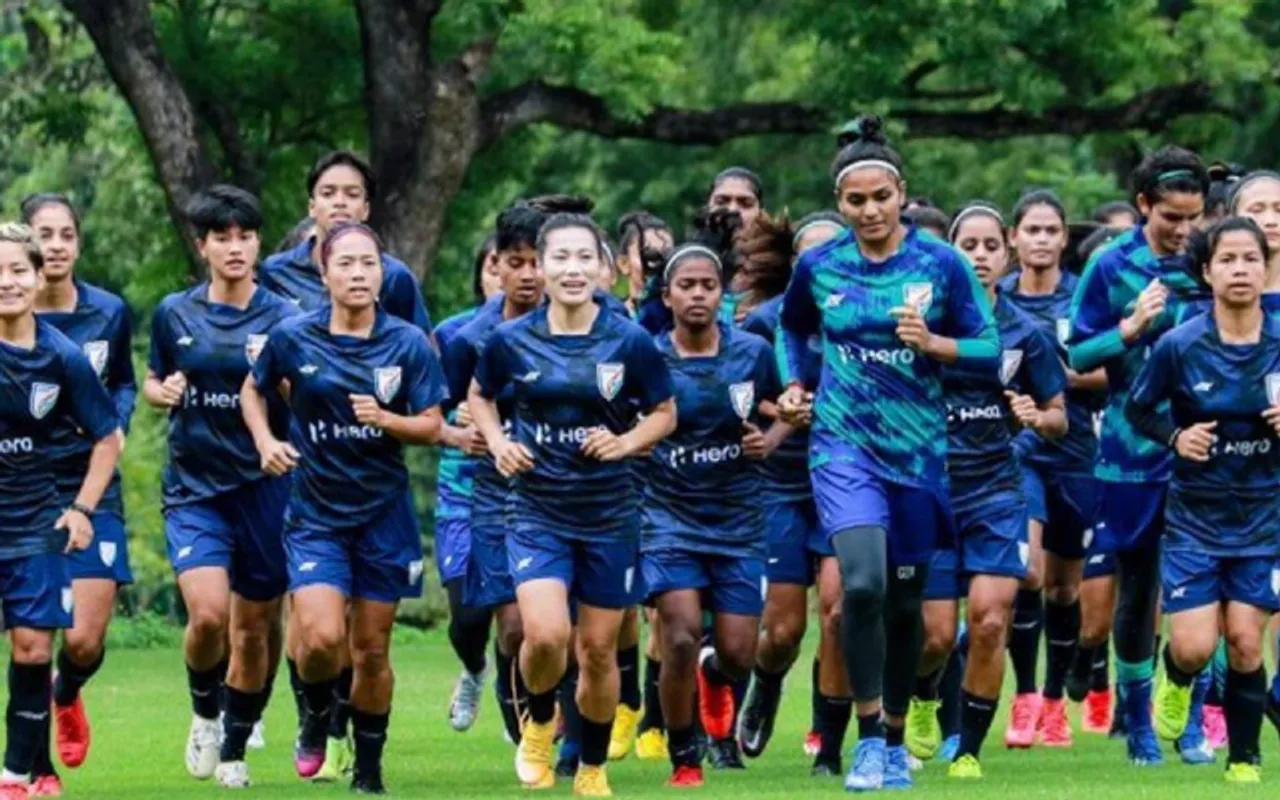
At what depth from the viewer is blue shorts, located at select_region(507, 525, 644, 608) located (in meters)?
14.9

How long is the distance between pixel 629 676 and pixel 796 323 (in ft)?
9.97

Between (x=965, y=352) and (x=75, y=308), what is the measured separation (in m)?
4.36

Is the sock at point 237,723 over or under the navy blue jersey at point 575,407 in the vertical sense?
under

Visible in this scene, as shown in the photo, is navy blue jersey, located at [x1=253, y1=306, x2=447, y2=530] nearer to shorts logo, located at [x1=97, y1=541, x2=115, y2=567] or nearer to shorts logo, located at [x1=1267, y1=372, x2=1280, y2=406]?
shorts logo, located at [x1=97, y1=541, x2=115, y2=567]

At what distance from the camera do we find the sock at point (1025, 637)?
18.3m

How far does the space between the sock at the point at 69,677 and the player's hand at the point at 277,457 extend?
1955mm

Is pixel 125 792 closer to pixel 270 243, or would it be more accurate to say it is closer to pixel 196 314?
pixel 196 314

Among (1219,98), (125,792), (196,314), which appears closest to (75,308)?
(196,314)

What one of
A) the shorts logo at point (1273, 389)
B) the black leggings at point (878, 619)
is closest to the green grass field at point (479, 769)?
the black leggings at point (878, 619)

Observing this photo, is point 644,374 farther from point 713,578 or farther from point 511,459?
point 713,578

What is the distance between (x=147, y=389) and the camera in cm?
1605

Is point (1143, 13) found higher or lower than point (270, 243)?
higher

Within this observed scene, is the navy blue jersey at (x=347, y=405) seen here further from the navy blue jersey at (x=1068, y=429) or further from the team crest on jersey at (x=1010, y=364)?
the navy blue jersey at (x=1068, y=429)

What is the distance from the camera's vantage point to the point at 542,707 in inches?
611
